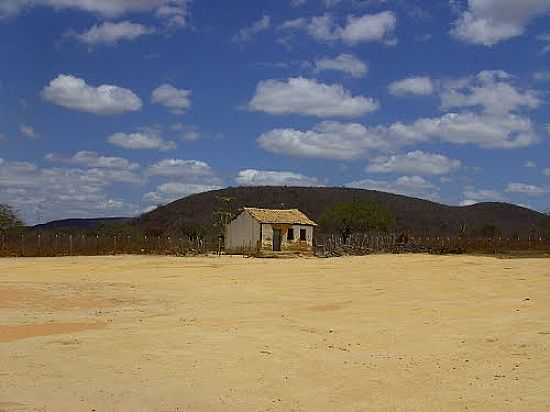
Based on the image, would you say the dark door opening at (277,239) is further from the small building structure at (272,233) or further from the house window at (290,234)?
the house window at (290,234)

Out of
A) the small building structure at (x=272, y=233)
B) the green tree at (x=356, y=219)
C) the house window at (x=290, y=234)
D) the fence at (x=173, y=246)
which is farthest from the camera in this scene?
the green tree at (x=356, y=219)

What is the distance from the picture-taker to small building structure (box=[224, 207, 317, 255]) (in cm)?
5250

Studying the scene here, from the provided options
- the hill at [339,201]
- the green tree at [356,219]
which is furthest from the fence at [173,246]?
the hill at [339,201]

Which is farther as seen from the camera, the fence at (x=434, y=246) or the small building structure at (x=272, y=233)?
the small building structure at (x=272, y=233)

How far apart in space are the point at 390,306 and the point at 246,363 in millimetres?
8506

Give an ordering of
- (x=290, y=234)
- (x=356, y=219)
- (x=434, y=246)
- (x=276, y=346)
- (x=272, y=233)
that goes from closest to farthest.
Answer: (x=276, y=346)
(x=272, y=233)
(x=290, y=234)
(x=434, y=246)
(x=356, y=219)

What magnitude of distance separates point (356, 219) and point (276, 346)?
5847cm

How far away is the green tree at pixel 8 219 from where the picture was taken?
62.0 m

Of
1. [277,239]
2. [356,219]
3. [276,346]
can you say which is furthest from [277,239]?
[276,346]

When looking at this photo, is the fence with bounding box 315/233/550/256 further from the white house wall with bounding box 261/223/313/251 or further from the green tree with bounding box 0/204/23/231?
the green tree with bounding box 0/204/23/231

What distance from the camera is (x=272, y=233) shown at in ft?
174

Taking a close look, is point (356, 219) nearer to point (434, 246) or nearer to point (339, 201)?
point (434, 246)

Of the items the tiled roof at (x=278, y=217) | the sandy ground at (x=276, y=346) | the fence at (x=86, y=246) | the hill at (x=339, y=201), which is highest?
the hill at (x=339, y=201)

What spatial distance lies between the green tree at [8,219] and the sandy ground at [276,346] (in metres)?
39.2
